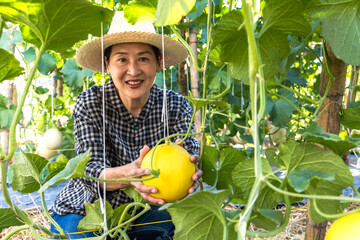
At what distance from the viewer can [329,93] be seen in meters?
0.66

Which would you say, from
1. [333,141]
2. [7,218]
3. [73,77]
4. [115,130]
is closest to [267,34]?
[333,141]

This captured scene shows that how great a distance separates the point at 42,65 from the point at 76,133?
0.99 meters

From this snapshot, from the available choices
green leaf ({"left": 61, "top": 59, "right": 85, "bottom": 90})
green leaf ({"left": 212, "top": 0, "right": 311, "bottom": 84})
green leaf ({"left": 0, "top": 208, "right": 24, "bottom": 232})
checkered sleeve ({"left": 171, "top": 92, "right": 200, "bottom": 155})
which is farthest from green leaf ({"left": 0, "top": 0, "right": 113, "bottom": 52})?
green leaf ({"left": 61, "top": 59, "right": 85, "bottom": 90})

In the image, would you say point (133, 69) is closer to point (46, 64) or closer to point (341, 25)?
point (341, 25)

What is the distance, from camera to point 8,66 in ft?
1.94

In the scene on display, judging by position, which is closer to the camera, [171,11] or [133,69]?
[171,11]

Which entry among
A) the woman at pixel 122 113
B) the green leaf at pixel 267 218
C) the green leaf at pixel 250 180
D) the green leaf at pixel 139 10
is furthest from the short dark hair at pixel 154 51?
the green leaf at pixel 267 218

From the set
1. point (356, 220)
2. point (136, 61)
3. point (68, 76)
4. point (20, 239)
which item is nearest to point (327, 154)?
point (356, 220)

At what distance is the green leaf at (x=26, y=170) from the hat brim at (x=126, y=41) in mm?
510

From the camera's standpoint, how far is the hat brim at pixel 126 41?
1.08m

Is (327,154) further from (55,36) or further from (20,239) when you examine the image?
(20,239)

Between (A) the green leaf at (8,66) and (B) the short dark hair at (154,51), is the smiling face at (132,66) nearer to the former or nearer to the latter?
(B) the short dark hair at (154,51)

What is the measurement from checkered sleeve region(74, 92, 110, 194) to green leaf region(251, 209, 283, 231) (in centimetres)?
73

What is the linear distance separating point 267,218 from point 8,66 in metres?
0.50
